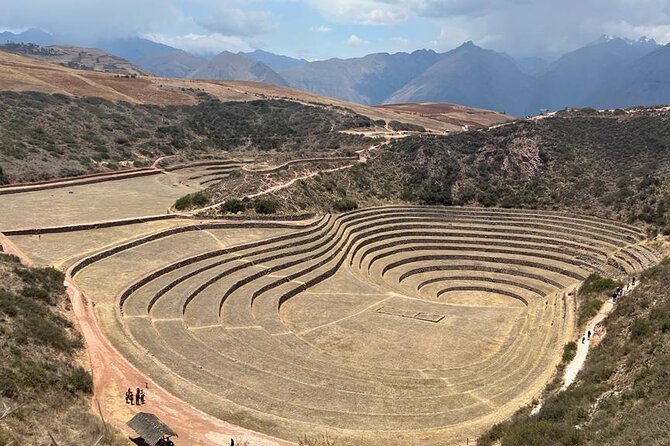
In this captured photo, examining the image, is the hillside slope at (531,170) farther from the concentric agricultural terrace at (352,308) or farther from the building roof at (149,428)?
the building roof at (149,428)

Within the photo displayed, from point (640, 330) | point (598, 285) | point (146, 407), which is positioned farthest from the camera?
point (598, 285)

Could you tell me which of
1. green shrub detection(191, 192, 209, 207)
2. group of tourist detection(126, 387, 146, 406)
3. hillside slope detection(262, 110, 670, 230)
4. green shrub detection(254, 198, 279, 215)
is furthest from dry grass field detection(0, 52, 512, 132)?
group of tourist detection(126, 387, 146, 406)

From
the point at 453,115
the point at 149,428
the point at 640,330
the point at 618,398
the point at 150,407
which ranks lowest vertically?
the point at 150,407

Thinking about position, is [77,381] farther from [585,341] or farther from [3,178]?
[3,178]

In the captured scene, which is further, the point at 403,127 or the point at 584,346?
the point at 403,127

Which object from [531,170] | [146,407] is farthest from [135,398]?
[531,170]

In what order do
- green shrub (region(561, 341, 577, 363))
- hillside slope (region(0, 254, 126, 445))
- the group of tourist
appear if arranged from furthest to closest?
green shrub (region(561, 341, 577, 363))
the group of tourist
hillside slope (region(0, 254, 126, 445))

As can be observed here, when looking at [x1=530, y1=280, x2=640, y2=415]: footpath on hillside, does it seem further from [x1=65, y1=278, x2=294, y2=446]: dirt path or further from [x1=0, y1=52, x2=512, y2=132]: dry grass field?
[x1=0, y1=52, x2=512, y2=132]: dry grass field

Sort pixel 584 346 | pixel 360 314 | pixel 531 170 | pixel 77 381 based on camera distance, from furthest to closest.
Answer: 1. pixel 531 170
2. pixel 360 314
3. pixel 584 346
4. pixel 77 381
